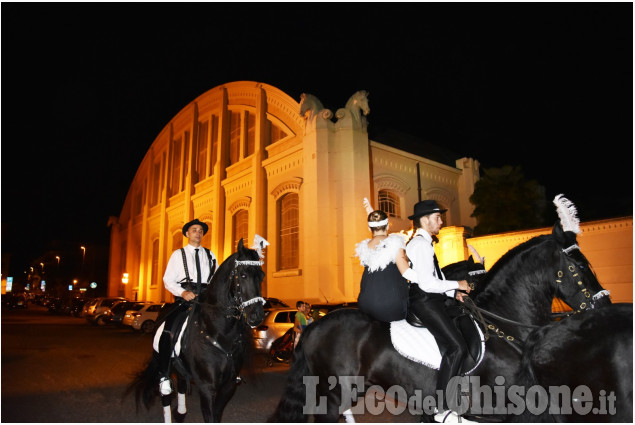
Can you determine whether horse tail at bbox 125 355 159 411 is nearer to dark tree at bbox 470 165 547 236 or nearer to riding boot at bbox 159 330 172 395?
riding boot at bbox 159 330 172 395

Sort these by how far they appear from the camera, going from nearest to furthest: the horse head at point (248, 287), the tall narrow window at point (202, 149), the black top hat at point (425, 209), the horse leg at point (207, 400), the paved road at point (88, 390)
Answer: the black top hat at point (425, 209)
the horse leg at point (207, 400)
the horse head at point (248, 287)
the paved road at point (88, 390)
the tall narrow window at point (202, 149)

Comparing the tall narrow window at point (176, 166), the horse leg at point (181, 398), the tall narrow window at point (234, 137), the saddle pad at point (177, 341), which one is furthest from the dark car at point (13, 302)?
the horse leg at point (181, 398)

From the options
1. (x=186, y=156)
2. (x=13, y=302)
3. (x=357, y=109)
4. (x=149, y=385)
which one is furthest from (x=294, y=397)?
(x=13, y=302)

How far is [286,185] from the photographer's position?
2400cm

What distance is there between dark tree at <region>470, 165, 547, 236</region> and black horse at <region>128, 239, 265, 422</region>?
61.3 ft

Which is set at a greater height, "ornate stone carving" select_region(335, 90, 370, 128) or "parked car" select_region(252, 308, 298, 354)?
"ornate stone carving" select_region(335, 90, 370, 128)

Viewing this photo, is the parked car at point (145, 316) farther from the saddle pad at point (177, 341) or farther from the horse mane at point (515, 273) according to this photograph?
the horse mane at point (515, 273)

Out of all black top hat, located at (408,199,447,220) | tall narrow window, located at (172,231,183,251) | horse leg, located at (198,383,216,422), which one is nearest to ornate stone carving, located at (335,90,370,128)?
black top hat, located at (408,199,447,220)

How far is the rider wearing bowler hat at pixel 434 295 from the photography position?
12.2 feet

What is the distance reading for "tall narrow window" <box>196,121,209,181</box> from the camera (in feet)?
115

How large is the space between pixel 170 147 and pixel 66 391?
34.2m

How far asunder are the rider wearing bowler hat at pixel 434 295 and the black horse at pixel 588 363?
1.92ft

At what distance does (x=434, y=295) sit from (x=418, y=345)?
0.50 m

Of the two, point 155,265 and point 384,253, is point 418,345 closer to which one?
point 384,253
